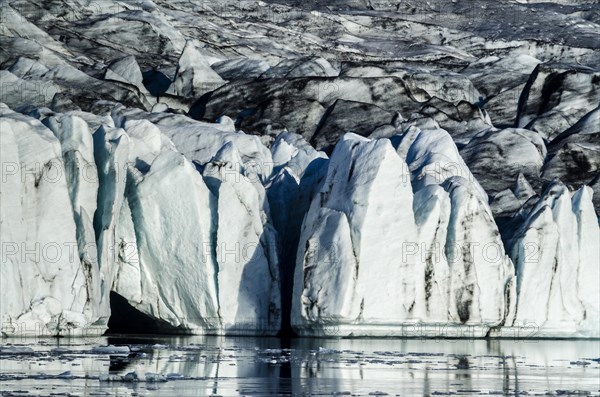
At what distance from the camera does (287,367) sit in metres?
24.7

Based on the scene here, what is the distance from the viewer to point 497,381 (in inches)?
904

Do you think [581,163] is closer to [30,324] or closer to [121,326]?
[121,326]

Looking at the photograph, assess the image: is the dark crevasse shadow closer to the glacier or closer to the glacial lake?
the glacier

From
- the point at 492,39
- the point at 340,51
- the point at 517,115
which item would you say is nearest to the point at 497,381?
the point at 517,115

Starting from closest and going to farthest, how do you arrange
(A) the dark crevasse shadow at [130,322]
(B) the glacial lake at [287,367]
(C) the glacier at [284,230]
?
(B) the glacial lake at [287,367] < (C) the glacier at [284,230] < (A) the dark crevasse shadow at [130,322]

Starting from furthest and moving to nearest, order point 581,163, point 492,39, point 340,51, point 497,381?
point 492,39, point 340,51, point 581,163, point 497,381

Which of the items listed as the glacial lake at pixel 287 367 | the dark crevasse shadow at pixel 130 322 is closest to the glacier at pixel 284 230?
the dark crevasse shadow at pixel 130 322

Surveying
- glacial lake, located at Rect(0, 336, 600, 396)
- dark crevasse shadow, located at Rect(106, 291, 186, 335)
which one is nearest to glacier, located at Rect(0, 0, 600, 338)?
dark crevasse shadow, located at Rect(106, 291, 186, 335)

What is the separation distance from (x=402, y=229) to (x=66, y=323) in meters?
8.44

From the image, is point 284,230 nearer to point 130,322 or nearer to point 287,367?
point 130,322

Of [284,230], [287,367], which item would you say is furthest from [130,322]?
[287,367]

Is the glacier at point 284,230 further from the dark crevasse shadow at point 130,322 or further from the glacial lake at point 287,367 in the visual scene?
the glacial lake at point 287,367

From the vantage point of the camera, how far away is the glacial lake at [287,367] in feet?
67.4

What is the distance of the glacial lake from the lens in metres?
20.5
